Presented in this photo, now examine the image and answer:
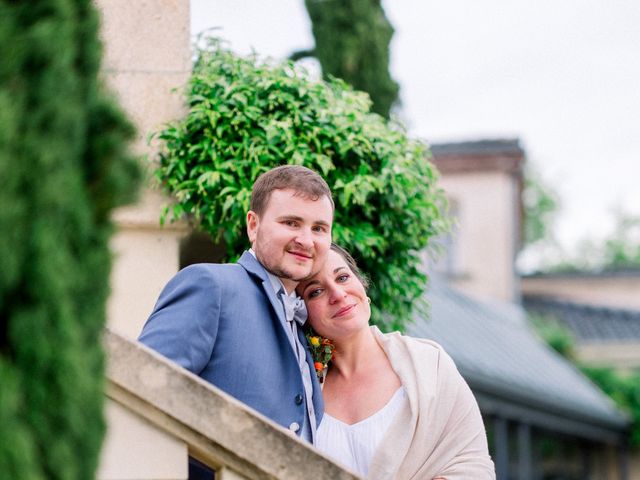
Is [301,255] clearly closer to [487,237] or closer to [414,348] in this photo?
[414,348]

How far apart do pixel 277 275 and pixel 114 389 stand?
125 cm

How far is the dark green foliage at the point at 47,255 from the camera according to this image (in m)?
1.71

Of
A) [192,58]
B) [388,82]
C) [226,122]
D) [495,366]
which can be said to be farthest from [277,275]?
[495,366]

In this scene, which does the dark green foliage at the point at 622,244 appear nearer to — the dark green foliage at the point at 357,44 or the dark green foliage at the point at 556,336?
the dark green foliage at the point at 556,336

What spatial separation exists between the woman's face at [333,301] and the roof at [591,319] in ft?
65.0

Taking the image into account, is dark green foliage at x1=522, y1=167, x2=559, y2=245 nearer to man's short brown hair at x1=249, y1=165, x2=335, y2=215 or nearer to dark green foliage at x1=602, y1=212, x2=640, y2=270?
dark green foliage at x1=602, y1=212, x2=640, y2=270

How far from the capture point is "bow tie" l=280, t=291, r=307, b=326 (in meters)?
3.54

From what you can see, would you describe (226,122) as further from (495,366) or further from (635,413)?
(635,413)

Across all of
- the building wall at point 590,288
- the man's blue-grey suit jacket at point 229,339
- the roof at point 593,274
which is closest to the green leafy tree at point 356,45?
the man's blue-grey suit jacket at point 229,339

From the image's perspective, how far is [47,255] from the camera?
5.70 feet

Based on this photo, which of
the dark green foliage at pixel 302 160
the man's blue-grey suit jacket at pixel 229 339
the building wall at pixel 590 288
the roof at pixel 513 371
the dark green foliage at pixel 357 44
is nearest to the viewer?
the man's blue-grey suit jacket at pixel 229 339

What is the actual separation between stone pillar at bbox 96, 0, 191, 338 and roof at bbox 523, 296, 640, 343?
61.0ft

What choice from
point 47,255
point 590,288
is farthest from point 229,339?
point 590,288

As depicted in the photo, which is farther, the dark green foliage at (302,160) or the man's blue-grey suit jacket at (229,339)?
the dark green foliage at (302,160)
